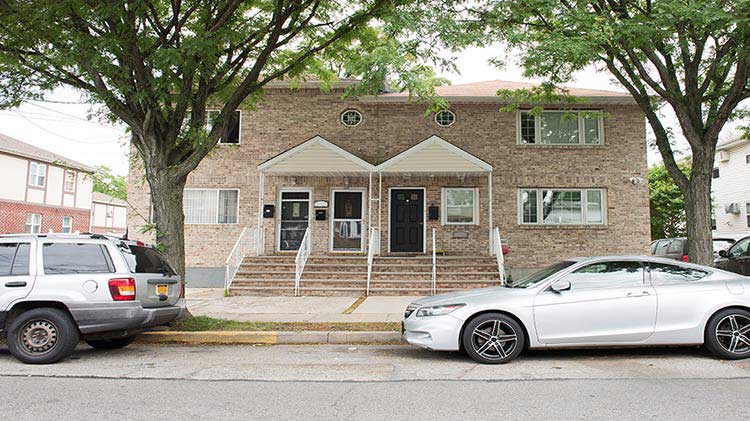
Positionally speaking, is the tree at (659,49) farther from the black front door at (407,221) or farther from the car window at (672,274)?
the black front door at (407,221)

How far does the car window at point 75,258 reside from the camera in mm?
6602

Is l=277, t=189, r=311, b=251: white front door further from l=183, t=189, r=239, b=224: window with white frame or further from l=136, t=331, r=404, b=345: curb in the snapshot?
l=136, t=331, r=404, b=345: curb

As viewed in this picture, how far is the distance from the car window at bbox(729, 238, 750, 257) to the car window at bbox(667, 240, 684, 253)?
3.86 m

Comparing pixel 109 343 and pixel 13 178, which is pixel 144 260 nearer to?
pixel 109 343

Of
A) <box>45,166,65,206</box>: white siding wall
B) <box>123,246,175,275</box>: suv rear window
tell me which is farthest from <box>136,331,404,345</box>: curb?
<box>45,166,65,206</box>: white siding wall

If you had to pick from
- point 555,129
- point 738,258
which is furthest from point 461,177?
point 738,258

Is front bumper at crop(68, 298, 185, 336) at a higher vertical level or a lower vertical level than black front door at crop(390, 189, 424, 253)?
lower

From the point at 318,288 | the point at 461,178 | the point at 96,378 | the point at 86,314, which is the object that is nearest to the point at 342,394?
the point at 96,378

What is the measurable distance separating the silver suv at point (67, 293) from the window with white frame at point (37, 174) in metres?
31.7

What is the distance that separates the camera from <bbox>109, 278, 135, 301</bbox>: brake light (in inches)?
255

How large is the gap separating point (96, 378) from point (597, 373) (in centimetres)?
555

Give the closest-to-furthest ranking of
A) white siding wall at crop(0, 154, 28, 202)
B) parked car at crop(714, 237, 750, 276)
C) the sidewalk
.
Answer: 1. the sidewalk
2. parked car at crop(714, 237, 750, 276)
3. white siding wall at crop(0, 154, 28, 202)

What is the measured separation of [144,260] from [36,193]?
3278 centimetres

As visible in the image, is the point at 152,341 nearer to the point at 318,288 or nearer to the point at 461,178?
the point at 318,288
